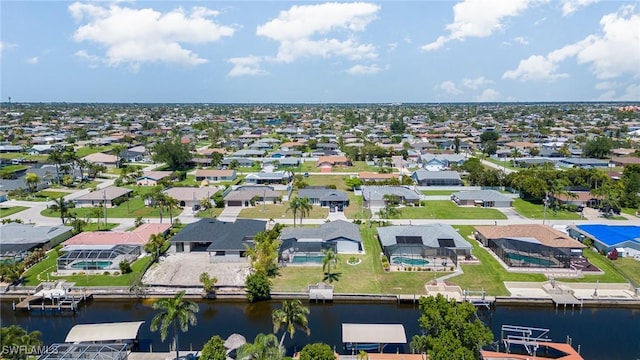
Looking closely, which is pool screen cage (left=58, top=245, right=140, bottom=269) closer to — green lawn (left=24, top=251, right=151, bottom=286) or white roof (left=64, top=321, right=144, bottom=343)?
green lawn (left=24, top=251, right=151, bottom=286)

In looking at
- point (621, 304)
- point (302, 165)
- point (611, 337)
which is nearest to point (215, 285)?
point (611, 337)

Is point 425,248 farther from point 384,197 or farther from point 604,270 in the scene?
point 384,197

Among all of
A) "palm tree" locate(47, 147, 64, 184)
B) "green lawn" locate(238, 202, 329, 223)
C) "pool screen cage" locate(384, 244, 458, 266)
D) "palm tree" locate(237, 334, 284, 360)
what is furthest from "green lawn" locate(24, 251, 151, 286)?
"palm tree" locate(47, 147, 64, 184)

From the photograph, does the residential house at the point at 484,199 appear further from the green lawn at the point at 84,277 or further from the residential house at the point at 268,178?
the green lawn at the point at 84,277

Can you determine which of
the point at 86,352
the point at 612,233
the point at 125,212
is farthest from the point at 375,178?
the point at 86,352

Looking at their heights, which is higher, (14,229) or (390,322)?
(14,229)

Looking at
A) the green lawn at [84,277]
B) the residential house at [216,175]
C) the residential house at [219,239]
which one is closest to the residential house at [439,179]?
the residential house at [216,175]

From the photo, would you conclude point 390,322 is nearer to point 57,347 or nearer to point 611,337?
point 611,337
